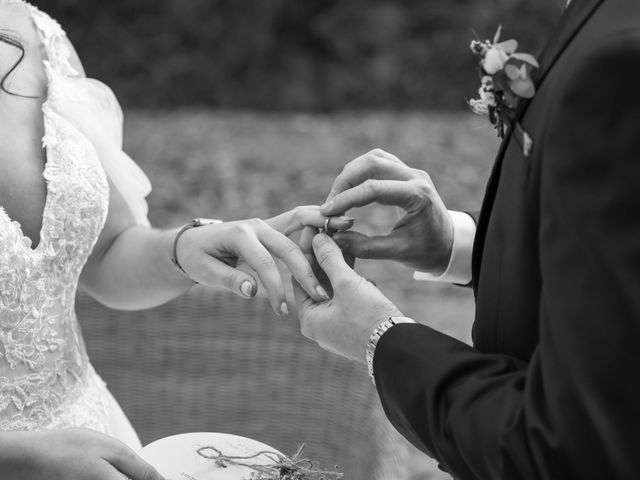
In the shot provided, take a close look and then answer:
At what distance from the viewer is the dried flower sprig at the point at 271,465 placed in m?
1.37

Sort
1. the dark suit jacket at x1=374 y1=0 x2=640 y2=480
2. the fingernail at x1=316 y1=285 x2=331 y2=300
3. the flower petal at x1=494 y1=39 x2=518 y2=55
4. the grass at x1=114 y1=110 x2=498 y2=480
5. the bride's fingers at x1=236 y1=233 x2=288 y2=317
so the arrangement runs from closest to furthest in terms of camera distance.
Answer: the dark suit jacket at x1=374 y1=0 x2=640 y2=480
the flower petal at x1=494 y1=39 x2=518 y2=55
the fingernail at x1=316 y1=285 x2=331 y2=300
the bride's fingers at x1=236 y1=233 x2=288 y2=317
the grass at x1=114 y1=110 x2=498 y2=480

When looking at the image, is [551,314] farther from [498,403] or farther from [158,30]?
[158,30]

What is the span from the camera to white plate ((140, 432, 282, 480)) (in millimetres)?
1377

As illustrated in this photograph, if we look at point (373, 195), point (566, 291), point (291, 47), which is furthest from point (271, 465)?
point (291, 47)

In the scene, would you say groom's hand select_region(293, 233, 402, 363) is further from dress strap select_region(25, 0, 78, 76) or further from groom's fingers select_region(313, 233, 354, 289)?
dress strap select_region(25, 0, 78, 76)

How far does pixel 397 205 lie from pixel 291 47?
5117mm

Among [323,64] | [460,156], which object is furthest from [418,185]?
[323,64]

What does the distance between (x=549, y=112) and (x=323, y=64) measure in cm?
561

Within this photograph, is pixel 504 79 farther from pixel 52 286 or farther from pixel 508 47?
pixel 52 286

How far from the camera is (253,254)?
154 cm

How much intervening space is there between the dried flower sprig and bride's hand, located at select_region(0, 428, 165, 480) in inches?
4.3

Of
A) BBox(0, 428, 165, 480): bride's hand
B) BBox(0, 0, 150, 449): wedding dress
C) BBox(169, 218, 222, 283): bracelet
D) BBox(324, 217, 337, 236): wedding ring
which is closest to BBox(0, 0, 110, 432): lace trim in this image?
BBox(0, 0, 150, 449): wedding dress

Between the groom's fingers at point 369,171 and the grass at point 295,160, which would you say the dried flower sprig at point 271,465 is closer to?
the groom's fingers at point 369,171

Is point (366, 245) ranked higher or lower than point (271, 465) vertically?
higher
